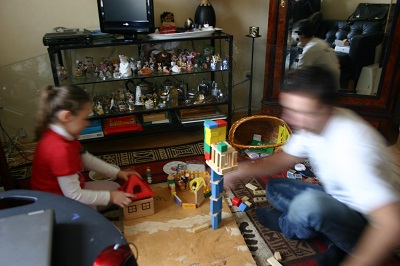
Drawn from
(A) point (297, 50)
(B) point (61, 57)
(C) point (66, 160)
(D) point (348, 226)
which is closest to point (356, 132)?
(D) point (348, 226)

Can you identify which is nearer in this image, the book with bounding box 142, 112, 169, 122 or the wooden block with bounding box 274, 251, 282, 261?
the wooden block with bounding box 274, 251, 282, 261

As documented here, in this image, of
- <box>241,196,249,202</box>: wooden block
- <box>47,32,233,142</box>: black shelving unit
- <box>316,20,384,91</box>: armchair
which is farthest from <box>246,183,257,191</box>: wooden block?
<box>316,20,384,91</box>: armchair

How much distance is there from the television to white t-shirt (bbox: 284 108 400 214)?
1.49 m

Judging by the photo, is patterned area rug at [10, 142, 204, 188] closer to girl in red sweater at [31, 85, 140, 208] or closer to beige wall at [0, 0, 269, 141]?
beige wall at [0, 0, 269, 141]

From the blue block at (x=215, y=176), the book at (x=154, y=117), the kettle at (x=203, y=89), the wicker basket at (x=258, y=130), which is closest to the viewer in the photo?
the blue block at (x=215, y=176)

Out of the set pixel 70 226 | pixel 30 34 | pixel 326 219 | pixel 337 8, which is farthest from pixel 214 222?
pixel 30 34

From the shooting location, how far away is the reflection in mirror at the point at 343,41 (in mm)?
2305

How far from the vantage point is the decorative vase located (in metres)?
2.46

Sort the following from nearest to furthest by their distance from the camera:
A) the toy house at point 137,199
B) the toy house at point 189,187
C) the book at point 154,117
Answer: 1. the toy house at point 137,199
2. the toy house at point 189,187
3. the book at point 154,117

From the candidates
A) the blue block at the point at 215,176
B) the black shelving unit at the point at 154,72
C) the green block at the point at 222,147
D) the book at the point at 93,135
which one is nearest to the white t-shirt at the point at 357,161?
the green block at the point at 222,147

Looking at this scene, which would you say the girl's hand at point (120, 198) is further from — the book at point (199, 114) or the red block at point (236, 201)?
the book at point (199, 114)

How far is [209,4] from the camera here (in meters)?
2.48

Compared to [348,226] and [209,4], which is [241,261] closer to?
[348,226]

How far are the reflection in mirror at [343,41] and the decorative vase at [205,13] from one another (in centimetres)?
57
